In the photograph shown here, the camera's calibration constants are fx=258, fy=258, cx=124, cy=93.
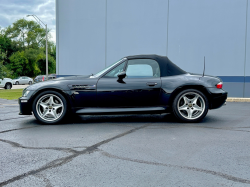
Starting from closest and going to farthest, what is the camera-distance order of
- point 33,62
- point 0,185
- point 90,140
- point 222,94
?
point 0,185, point 90,140, point 222,94, point 33,62

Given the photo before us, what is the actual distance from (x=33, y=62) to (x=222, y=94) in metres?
58.9

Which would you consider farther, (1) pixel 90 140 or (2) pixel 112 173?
(1) pixel 90 140

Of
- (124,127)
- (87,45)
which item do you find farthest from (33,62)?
(124,127)

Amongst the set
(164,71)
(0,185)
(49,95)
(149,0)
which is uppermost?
(149,0)

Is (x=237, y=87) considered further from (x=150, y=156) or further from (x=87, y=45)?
(x=150, y=156)

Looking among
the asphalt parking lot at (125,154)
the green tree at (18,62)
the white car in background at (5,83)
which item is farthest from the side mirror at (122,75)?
the green tree at (18,62)

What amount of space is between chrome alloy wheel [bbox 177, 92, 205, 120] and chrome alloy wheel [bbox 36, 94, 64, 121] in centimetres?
255

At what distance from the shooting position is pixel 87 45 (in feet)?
41.8

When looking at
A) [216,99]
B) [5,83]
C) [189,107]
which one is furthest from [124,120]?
[5,83]

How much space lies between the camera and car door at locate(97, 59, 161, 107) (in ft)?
17.6

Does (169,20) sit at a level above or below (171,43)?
above

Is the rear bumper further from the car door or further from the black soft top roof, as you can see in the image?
the car door

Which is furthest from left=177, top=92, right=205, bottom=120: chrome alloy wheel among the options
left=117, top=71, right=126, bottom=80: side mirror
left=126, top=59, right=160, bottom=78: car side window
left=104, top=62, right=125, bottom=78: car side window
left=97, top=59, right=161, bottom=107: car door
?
left=104, top=62, right=125, bottom=78: car side window

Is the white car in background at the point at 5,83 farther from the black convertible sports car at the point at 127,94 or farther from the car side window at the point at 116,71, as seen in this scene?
the car side window at the point at 116,71
